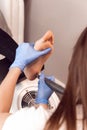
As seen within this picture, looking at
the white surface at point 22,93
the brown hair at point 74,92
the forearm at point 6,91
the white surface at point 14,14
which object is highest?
the white surface at point 14,14

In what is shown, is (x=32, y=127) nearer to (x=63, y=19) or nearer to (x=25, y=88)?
(x=25, y=88)

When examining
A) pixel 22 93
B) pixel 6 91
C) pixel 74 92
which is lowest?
pixel 74 92

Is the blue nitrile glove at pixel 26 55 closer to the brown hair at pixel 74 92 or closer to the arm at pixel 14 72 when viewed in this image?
the arm at pixel 14 72

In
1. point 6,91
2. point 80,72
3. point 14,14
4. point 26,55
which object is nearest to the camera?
point 80,72

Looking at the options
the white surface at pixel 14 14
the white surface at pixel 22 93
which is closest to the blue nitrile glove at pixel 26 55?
the white surface at pixel 22 93

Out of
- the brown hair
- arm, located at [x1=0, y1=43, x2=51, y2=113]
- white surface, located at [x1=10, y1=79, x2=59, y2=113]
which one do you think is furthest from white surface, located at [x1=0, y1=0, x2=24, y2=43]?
the brown hair

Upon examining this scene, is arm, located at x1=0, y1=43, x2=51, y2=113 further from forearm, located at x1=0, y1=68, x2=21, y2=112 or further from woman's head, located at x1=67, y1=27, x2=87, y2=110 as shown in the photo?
woman's head, located at x1=67, y1=27, x2=87, y2=110

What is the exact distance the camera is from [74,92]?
2.79 feet

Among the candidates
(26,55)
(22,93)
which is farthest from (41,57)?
(22,93)

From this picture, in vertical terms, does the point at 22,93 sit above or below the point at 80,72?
above

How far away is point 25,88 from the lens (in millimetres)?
1572

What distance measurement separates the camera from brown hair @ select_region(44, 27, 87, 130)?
828mm

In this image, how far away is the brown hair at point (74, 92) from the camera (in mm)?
828

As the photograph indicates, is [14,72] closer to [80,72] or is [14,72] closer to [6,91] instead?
[6,91]
